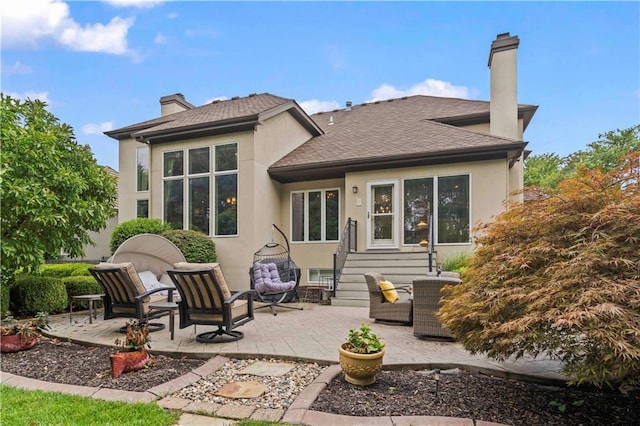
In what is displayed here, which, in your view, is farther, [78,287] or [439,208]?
[439,208]

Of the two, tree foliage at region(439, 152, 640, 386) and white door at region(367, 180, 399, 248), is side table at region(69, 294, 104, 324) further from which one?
white door at region(367, 180, 399, 248)

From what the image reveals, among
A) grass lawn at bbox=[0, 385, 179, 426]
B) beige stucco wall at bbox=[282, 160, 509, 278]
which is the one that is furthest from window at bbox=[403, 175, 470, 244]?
grass lawn at bbox=[0, 385, 179, 426]

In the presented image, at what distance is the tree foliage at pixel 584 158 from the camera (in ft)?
78.0

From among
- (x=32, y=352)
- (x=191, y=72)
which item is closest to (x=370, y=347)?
(x=32, y=352)

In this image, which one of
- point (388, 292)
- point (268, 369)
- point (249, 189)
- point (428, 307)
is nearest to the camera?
point (268, 369)

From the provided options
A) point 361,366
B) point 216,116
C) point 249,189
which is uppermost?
point 216,116

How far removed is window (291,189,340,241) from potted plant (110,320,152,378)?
23.9 feet

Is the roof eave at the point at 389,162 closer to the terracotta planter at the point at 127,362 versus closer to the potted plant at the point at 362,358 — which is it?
the potted plant at the point at 362,358

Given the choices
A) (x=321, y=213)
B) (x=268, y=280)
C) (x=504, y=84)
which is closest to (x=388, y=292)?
(x=268, y=280)

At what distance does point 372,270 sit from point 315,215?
117 inches

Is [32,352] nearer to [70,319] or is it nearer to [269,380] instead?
[70,319]

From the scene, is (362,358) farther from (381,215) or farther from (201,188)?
(201,188)

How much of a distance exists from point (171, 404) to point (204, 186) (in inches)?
327

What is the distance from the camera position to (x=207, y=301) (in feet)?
15.7
